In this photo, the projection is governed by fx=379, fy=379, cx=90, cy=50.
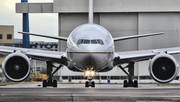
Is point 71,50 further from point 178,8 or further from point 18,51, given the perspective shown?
point 178,8

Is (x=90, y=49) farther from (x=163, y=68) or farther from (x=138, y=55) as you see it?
(x=138, y=55)

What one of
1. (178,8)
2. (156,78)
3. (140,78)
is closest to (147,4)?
(178,8)

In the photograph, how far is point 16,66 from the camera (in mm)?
21812

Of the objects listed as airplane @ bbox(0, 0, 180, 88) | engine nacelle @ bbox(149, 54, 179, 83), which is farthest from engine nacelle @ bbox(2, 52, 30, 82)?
engine nacelle @ bbox(149, 54, 179, 83)

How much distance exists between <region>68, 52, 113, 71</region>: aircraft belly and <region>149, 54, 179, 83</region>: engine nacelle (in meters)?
2.57

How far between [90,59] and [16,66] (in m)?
4.72

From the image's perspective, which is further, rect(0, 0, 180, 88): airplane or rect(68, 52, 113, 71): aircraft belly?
rect(0, 0, 180, 88): airplane

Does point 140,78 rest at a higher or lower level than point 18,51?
lower

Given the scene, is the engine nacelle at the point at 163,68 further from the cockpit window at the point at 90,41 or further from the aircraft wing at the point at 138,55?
the cockpit window at the point at 90,41

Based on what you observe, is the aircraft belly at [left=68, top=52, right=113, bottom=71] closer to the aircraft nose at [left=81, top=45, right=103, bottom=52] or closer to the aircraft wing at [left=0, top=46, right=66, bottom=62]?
the aircraft nose at [left=81, top=45, right=103, bottom=52]

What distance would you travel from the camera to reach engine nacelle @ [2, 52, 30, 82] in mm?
21562

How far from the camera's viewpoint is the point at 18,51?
2245 cm

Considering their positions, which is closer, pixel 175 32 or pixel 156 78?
pixel 156 78

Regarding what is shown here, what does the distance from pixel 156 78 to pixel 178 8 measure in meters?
29.1
